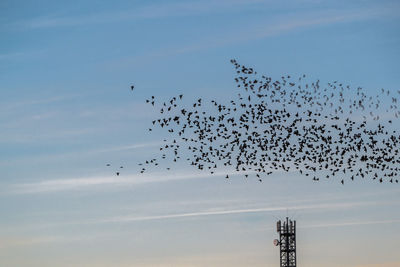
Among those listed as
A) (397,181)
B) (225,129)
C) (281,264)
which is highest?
(225,129)

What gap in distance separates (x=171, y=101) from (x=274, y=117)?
9733 mm

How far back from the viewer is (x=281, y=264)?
4375 inches

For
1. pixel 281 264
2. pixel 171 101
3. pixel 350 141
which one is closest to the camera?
pixel 171 101

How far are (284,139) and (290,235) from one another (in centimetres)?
3925

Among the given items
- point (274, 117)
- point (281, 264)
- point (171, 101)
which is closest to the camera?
point (171, 101)

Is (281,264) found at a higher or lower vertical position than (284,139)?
lower

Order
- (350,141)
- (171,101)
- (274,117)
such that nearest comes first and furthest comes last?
(171,101), (274,117), (350,141)

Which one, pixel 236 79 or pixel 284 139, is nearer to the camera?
pixel 236 79

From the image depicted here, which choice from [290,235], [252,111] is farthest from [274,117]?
[290,235]

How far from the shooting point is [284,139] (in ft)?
246

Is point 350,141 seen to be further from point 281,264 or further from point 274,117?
point 281,264

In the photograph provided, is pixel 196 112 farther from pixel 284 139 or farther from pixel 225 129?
pixel 284 139

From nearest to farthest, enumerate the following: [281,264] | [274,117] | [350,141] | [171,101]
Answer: [171,101]
[274,117]
[350,141]
[281,264]

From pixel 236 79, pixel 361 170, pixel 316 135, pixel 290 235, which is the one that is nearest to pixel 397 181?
pixel 361 170
